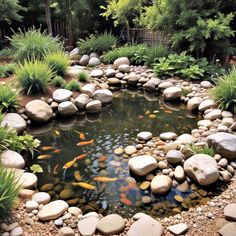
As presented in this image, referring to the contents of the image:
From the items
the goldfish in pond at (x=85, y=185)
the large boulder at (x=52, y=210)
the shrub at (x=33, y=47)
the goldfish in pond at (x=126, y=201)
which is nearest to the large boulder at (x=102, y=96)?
the shrub at (x=33, y=47)

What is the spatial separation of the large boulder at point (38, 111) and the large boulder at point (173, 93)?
98.6 inches

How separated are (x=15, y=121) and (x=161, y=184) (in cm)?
265

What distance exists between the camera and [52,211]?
2.98 meters

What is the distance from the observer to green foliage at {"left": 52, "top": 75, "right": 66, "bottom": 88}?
6.26 m

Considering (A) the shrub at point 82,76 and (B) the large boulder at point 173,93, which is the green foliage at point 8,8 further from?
(B) the large boulder at point 173,93

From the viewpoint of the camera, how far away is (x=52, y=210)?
3000 millimetres

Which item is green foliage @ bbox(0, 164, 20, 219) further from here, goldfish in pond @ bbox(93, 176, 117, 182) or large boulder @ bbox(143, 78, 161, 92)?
large boulder @ bbox(143, 78, 161, 92)

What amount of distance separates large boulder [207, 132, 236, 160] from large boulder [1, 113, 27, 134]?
290cm

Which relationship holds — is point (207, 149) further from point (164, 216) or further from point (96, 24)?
point (96, 24)

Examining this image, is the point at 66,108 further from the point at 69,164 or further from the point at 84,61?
the point at 84,61

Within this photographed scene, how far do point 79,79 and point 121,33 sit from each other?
4112 mm

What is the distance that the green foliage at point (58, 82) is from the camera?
6258 mm

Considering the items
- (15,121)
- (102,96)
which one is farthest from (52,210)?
(102,96)

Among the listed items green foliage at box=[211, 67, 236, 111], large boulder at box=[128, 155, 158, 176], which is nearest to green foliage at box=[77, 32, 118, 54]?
green foliage at box=[211, 67, 236, 111]
